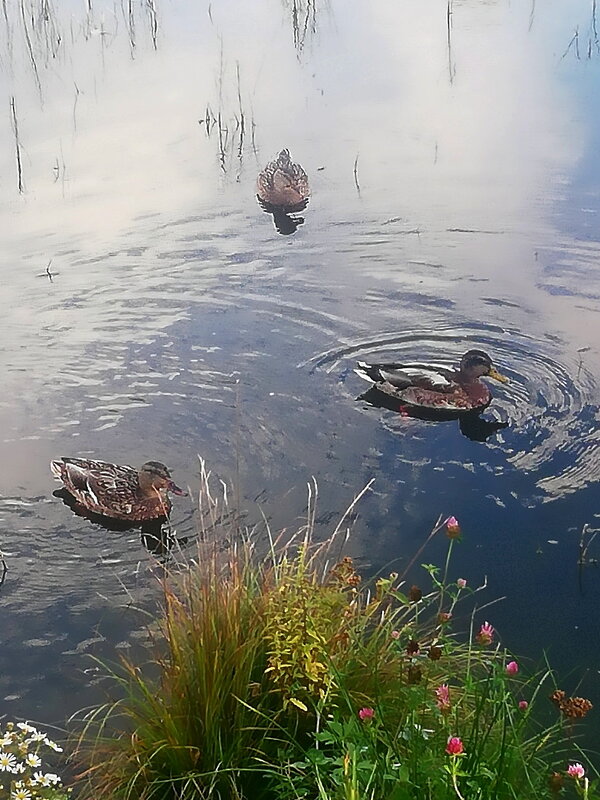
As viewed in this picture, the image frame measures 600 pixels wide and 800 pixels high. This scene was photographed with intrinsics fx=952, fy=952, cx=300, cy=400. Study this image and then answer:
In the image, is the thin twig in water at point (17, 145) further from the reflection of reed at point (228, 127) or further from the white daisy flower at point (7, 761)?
the white daisy flower at point (7, 761)

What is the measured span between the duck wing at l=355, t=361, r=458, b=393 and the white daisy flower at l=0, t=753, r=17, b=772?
179 cm

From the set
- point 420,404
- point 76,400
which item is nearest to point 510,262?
point 420,404

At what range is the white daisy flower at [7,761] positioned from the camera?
1.93 m

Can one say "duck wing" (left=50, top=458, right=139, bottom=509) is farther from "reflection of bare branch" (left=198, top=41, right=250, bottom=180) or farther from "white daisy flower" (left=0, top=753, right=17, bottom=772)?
"reflection of bare branch" (left=198, top=41, right=250, bottom=180)

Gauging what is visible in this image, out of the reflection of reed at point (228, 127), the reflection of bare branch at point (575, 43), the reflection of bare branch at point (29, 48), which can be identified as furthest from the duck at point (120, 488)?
the reflection of bare branch at point (575, 43)

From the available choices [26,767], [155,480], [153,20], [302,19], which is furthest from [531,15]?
[26,767]

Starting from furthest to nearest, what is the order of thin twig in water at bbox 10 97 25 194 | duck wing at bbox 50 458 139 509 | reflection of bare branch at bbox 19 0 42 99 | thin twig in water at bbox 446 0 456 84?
reflection of bare branch at bbox 19 0 42 99
thin twig in water at bbox 446 0 456 84
thin twig in water at bbox 10 97 25 194
duck wing at bbox 50 458 139 509

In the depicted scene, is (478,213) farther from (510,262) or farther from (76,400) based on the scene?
(76,400)

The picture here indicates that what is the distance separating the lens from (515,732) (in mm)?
1766

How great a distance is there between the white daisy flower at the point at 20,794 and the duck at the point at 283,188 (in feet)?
10.9

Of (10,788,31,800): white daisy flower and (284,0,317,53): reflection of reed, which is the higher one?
(284,0,317,53): reflection of reed

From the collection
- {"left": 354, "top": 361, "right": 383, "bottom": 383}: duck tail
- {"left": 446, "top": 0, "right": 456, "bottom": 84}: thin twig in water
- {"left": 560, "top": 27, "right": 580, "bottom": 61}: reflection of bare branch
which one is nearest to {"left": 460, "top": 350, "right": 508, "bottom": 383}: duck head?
{"left": 354, "top": 361, "right": 383, "bottom": 383}: duck tail

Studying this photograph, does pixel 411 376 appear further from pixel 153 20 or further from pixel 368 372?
pixel 153 20

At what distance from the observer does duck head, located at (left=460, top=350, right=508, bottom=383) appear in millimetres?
3299
